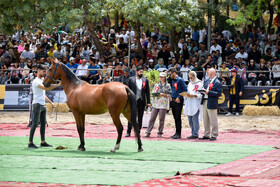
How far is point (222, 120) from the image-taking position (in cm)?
2152

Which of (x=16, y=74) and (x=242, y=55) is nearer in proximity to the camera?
(x=16, y=74)

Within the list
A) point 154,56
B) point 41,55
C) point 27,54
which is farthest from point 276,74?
point 27,54

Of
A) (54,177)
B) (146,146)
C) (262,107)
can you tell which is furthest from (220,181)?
(262,107)

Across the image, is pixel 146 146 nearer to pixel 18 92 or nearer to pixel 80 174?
pixel 80 174

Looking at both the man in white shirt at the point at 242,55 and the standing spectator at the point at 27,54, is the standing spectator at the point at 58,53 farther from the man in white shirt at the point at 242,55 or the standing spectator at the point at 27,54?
the man in white shirt at the point at 242,55

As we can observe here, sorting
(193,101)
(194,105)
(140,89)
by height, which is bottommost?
(194,105)

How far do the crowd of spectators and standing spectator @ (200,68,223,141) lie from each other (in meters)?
7.41

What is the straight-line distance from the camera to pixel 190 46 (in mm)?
29484

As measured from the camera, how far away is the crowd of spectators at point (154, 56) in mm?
24750

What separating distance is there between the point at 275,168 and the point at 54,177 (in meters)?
4.14

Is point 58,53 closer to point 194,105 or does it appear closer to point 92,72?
point 92,72

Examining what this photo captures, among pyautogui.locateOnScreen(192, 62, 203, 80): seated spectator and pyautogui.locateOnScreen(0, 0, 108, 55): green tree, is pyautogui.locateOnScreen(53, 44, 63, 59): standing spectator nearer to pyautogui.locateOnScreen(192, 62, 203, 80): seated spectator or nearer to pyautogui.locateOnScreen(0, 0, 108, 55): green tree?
Result: pyautogui.locateOnScreen(0, 0, 108, 55): green tree

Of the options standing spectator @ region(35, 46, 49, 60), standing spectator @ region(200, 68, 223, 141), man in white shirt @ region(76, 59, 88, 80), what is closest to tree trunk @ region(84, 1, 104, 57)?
standing spectator @ region(35, 46, 49, 60)

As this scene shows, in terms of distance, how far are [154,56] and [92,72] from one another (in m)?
4.03
